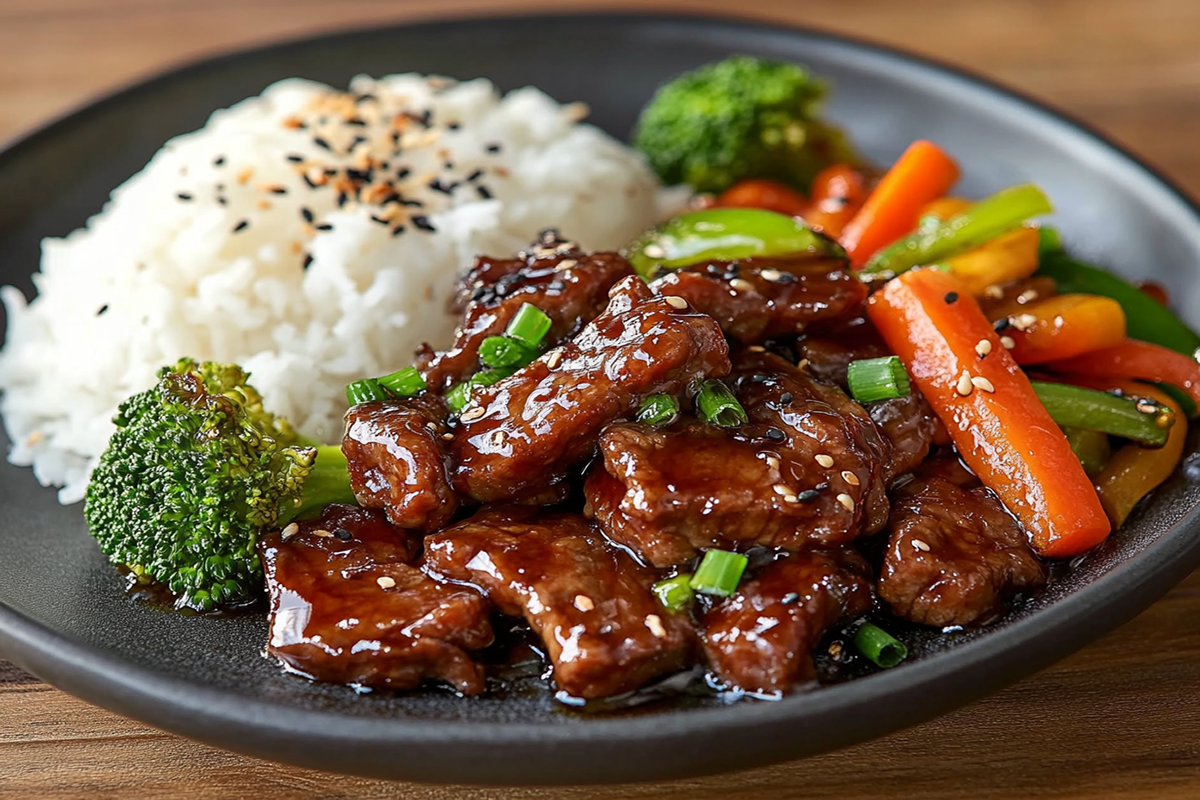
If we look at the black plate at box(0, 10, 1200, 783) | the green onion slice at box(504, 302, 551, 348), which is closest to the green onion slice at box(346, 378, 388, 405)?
the green onion slice at box(504, 302, 551, 348)

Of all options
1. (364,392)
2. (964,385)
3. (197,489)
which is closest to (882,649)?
(964,385)

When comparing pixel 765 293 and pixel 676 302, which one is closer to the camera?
pixel 676 302

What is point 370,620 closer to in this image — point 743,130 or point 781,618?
point 781,618

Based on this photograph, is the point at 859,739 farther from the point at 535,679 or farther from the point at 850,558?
the point at 535,679

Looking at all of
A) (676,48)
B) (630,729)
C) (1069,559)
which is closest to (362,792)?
(630,729)

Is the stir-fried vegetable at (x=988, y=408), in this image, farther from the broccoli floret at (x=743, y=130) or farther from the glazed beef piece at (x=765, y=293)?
the broccoli floret at (x=743, y=130)

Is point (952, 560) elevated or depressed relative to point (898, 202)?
depressed
